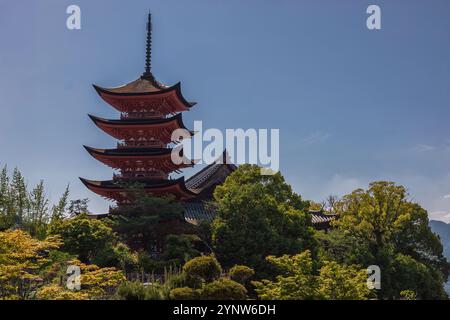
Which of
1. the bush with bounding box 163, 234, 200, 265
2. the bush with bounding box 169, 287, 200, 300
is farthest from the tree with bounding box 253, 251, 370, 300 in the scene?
the bush with bounding box 163, 234, 200, 265

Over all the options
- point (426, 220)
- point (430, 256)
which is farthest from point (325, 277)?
point (430, 256)

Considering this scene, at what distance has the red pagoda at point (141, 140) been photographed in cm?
3055

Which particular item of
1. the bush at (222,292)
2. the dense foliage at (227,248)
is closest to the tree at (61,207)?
the dense foliage at (227,248)

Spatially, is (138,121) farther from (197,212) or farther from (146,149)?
(197,212)

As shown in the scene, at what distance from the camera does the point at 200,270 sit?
56.1ft

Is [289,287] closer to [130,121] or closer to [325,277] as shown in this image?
[325,277]

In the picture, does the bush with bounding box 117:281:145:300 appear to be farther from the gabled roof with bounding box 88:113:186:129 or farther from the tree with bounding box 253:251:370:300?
the gabled roof with bounding box 88:113:186:129

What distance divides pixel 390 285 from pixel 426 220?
843 cm

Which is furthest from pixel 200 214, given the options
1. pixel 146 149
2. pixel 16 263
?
pixel 16 263

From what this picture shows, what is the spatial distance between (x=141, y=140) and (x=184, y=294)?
18412 mm

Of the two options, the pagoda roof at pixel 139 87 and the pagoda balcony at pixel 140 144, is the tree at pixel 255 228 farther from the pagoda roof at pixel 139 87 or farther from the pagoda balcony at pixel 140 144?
the pagoda roof at pixel 139 87

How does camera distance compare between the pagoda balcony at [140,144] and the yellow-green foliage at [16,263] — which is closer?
the yellow-green foliage at [16,263]

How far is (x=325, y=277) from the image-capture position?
52.3ft

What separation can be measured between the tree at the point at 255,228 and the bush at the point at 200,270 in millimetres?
4957
